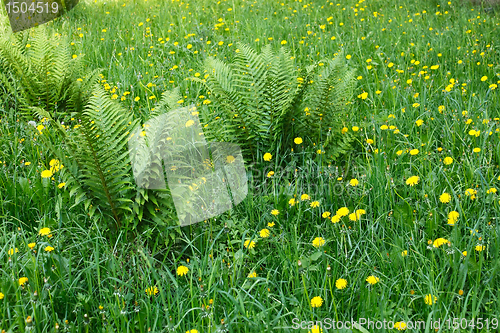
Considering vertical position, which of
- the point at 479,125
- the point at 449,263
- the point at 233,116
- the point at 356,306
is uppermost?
the point at 233,116

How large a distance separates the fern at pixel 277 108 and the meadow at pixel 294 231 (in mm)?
23

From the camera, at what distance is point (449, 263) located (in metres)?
1.69

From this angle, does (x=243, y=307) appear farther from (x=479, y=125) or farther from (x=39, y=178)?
(x=479, y=125)

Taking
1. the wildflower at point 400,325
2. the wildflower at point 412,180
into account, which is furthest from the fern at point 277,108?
the wildflower at point 400,325

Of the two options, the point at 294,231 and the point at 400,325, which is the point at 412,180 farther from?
the point at 400,325

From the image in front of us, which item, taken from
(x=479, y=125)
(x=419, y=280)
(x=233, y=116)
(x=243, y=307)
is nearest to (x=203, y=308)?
(x=243, y=307)

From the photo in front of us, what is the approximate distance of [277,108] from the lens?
2.57 metres

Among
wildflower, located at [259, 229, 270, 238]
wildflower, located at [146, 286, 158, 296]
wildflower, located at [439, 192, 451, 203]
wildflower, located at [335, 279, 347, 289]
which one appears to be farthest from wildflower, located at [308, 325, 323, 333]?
wildflower, located at [439, 192, 451, 203]

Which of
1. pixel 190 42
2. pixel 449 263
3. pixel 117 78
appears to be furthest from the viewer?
pixel 190 42

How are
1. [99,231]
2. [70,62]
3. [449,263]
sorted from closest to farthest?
[449,263]
[99,231]
[70,62]

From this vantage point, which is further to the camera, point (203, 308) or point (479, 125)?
point (479, 125)

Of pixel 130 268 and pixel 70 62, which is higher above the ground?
pixel 70 62

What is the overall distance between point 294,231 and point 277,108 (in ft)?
2.85

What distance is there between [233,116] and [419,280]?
1.41 m
